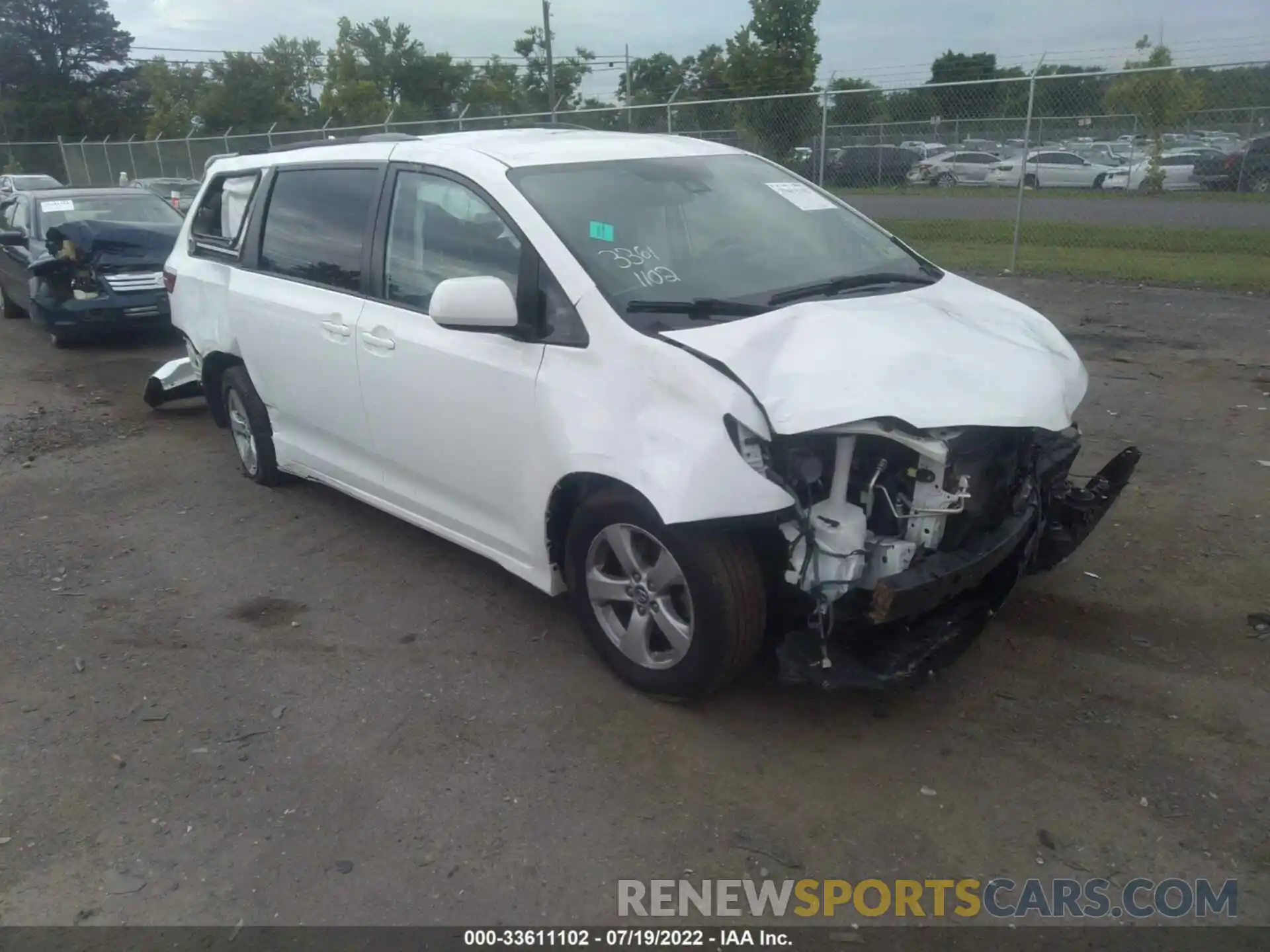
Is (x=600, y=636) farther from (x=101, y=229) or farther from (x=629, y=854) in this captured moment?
(x=101, y=229)

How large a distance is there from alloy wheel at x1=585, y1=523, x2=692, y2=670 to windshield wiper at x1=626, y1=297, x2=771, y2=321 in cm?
76

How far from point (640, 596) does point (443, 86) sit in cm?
5466

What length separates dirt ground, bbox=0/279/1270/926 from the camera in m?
2.92

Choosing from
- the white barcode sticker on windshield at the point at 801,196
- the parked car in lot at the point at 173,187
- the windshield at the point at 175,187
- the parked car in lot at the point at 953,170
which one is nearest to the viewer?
the white barcode sticker on windshield at the point at 801,196

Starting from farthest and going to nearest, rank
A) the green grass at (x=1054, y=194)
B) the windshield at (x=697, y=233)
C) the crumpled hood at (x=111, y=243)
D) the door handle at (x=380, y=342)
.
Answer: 1. the green grass at (x=1054, y=194)
2. the crumpled hood at (x=111, y=243)
3. the door handle at (x=380, y=342)
4. the windshield at (x=697, y=233)

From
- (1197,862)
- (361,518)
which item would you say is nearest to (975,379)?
(1197,862)

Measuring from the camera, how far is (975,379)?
131 inches

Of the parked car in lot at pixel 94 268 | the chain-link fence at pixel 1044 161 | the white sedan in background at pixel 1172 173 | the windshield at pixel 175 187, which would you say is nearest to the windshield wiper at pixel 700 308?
the parked car in lot at pixel 94 268

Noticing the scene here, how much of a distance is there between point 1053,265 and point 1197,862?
10.9m

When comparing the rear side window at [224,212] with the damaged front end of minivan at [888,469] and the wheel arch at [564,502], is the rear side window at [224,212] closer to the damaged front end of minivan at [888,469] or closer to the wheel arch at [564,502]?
the wheel arch at [564,502]

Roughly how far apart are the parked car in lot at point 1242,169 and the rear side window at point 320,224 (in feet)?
37.0

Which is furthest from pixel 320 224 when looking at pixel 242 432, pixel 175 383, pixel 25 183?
pixel 25 183

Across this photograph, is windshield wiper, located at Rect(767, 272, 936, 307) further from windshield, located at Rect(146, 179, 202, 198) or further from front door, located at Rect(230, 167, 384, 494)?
windshield, located at Rect(146, 179, 202, 198)

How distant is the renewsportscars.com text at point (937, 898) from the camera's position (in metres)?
2.72
